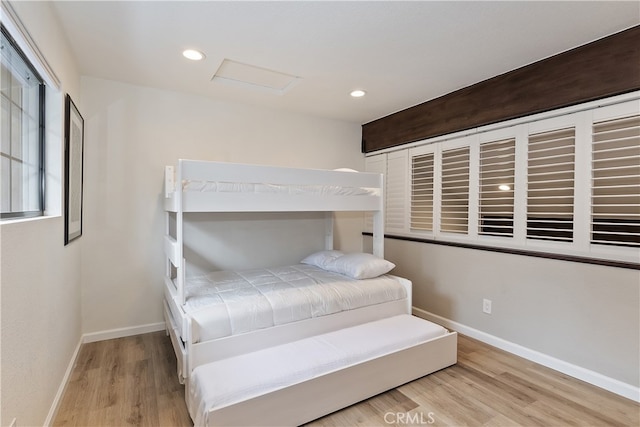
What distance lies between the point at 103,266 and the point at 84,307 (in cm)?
36

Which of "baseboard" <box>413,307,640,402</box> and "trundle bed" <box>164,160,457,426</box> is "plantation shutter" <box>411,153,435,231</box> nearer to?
"trundle bed" <box>164,160,457,426</box>

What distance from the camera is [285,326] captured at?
207 centimetres

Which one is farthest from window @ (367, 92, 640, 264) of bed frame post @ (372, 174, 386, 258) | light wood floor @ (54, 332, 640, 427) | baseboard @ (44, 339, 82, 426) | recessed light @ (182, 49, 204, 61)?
baseboard @ (44, 339, 82, 426)

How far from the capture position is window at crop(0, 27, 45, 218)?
4.59ft

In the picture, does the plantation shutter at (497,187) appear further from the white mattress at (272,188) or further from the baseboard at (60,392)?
the baseboard at (60,392)

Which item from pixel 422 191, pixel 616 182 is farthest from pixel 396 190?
pixel 616 182

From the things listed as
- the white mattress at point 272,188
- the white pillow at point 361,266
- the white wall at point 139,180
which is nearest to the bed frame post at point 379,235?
the white pillow at point 361,266

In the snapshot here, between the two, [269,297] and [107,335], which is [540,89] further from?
[107,335]

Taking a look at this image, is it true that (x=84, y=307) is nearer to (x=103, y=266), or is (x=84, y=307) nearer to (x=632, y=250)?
(x=103, y=266)

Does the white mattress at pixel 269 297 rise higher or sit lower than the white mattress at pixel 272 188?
lower

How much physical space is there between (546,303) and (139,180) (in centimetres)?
349

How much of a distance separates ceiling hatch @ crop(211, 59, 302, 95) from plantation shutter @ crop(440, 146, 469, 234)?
1614 mm

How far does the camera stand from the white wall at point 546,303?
6.57ft

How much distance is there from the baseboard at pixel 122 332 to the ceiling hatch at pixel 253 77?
2295 mm
